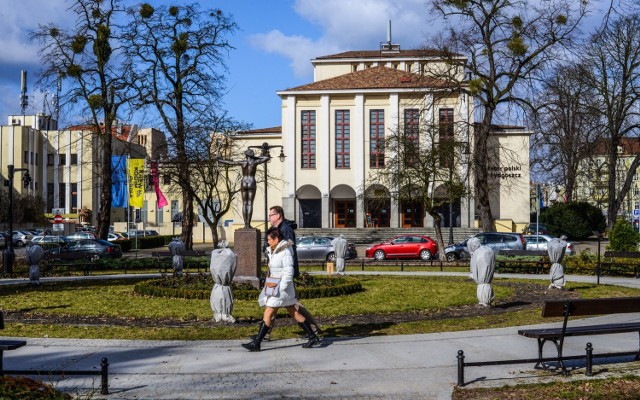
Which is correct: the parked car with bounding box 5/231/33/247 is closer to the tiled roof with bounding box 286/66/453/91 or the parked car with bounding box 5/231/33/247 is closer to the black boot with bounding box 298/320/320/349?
the tiled roof with bounding box 286/66/453/91

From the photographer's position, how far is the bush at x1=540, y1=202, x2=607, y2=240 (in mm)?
54062

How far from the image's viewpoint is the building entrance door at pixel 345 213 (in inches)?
2520

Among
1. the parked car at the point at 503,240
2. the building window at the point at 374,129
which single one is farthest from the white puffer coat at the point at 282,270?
the building window at the point at 374,129

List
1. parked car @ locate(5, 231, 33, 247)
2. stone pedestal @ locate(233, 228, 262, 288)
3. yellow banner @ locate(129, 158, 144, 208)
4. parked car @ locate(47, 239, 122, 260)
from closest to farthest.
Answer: stone pedestal @ locate(233, 228, 262, 288) → parked car @ locate(47, 239, 122, 260) → yellow banner @ locate(129, 158, 144, 208) → parked car @ locate(5, 231, 33, 247)

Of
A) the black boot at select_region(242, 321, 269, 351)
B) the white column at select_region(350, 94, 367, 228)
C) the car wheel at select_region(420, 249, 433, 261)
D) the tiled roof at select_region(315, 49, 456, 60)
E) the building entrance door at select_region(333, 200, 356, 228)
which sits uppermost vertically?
the tiled roof at select_region(315, 49, 456, 60)

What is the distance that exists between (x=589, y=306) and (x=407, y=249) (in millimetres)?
28584

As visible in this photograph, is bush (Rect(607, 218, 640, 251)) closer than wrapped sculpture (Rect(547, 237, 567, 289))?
No

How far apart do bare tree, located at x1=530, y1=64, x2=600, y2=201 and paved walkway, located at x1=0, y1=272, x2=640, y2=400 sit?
88.4 feet

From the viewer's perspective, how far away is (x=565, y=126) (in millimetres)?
46500

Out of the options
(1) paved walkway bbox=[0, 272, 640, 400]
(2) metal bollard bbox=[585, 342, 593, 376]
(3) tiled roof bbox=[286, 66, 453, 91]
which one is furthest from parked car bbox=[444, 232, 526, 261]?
(3) tiled roof bbox=[286, 66, 453, 91]

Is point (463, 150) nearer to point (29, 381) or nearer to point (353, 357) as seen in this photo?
point (353, 357)

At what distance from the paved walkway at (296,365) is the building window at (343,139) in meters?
49.8

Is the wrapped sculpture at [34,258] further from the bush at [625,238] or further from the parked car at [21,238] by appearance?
the parked car at [21,238]

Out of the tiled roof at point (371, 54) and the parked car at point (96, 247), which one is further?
the tiled roof at point (371, 54)
